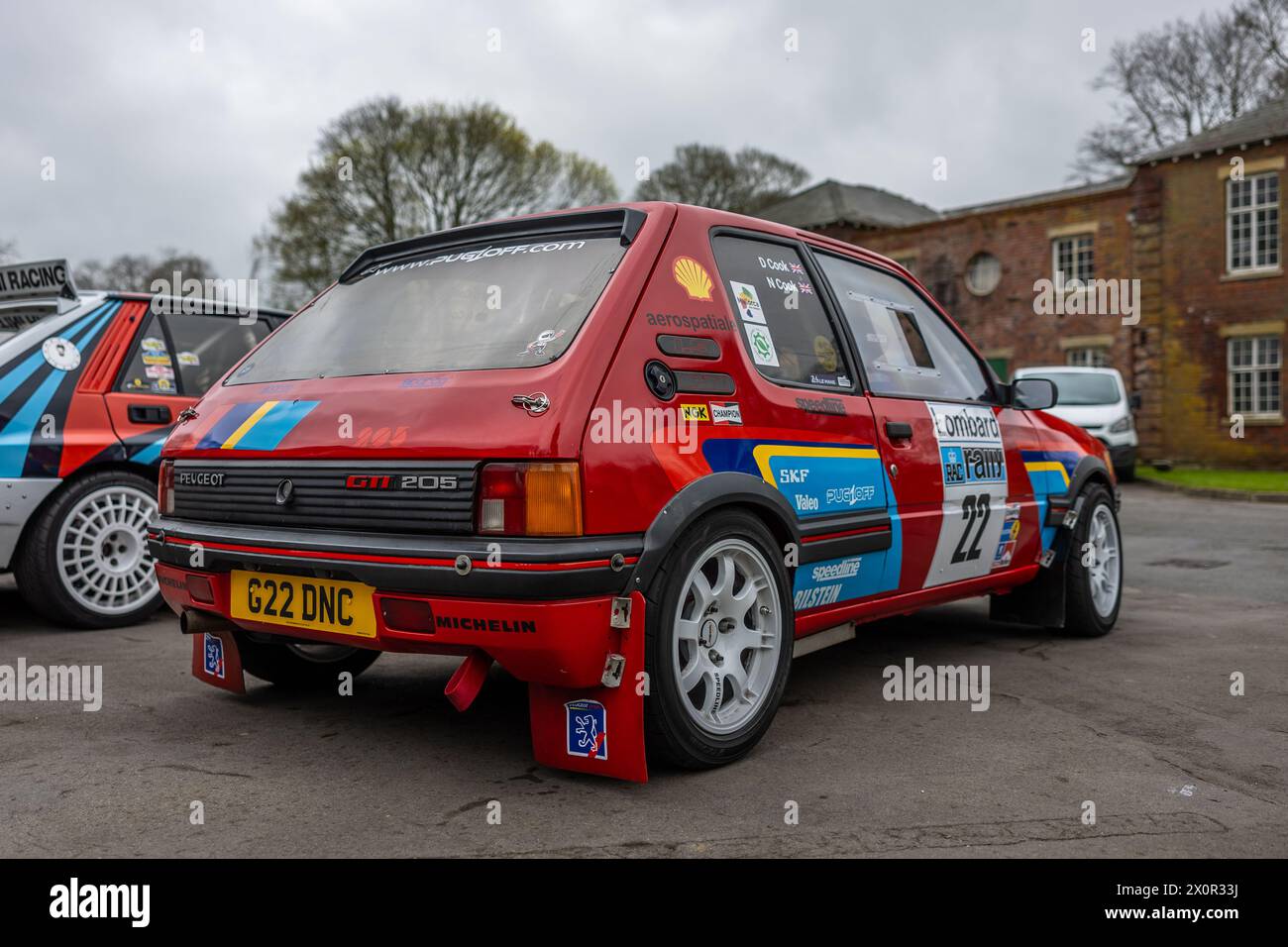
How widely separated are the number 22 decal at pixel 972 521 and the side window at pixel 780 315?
3.14ft

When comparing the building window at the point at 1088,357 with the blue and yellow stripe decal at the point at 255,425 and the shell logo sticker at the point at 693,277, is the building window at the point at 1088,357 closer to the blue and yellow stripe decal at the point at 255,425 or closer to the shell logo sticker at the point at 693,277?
the shell logo sticker at the point at 693,277

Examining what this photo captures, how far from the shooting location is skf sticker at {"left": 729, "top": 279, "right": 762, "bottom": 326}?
3.62 metres

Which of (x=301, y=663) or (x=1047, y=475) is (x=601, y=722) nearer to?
(x=301, y=663)

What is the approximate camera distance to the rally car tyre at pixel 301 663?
4.26 metres

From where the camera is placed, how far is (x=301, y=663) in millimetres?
4398

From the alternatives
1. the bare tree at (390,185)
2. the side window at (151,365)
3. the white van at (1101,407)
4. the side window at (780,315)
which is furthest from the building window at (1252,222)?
the side window at (151,365)

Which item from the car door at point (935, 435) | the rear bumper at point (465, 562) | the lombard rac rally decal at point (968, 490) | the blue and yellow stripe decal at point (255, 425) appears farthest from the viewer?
the lombard rac rally decal at point (968, 490)

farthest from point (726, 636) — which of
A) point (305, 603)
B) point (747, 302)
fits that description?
point (305, 603)

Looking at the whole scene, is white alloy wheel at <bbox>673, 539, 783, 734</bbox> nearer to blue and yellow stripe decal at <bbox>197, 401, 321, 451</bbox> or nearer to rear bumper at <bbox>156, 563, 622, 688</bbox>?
rear bumper at <bbox>156, 563, 622, 688</bbox>

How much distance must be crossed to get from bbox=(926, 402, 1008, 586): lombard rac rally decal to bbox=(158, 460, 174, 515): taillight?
291 centimetres

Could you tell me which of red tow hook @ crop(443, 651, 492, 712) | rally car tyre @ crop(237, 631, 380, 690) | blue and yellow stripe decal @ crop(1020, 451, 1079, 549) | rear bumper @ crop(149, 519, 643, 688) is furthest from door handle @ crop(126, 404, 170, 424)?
blue and yellow stripe decal @ crop(1020, 451, 1079, 549)

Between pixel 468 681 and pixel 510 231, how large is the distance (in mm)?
1599

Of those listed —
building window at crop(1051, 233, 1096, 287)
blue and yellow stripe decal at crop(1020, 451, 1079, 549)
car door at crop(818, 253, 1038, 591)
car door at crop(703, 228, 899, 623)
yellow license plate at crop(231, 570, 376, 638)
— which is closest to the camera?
yellow license plate at crop(231, 570, 376, 638)

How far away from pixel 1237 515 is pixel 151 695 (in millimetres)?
12578
